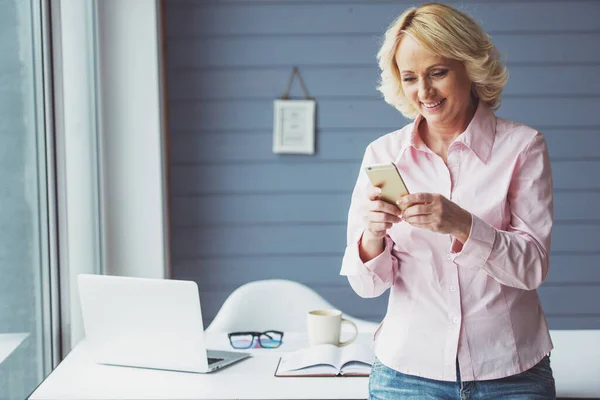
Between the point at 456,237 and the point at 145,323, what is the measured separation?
850 millimetres

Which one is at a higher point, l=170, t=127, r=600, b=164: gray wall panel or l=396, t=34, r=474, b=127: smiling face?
l=396, t=34, r=474, b=127: smiling face

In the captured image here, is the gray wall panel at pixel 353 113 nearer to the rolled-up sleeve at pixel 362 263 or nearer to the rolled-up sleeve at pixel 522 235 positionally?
the rolled-up sleeve at pixel 362 263

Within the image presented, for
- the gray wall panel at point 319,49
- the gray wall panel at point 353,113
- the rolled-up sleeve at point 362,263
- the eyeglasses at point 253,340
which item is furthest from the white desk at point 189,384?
the gray wall panel at point 319,49

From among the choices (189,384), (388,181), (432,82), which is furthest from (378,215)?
(189,384)

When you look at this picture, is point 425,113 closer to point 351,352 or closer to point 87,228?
point 351,352

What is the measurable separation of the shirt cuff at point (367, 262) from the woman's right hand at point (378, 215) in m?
0.05

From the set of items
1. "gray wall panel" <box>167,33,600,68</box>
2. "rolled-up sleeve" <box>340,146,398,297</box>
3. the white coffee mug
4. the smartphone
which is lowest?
the white coffee mug

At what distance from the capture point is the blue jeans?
1.58 m

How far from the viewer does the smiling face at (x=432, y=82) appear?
1652mm

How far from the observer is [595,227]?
11.6ft

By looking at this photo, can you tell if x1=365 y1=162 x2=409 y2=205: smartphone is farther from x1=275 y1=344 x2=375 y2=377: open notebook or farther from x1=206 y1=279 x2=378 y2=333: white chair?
x1=206 y1=279 x2=378 y2=333: white chair

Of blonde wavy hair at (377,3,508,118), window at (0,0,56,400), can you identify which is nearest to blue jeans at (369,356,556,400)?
blonde wavy hair at (377,3,508,118)

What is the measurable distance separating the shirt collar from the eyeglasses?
783 mm

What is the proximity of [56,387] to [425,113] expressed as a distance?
1.14 metres
